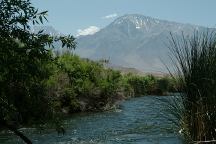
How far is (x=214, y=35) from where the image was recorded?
12.4m

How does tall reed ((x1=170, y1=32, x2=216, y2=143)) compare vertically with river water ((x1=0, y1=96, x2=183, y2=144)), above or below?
above

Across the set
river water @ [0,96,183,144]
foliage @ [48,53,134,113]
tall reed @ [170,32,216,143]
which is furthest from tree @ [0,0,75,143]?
foliage @ [48,53,134,113]

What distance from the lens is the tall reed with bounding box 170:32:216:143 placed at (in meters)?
11.4

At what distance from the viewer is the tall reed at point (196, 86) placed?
11.4 meters

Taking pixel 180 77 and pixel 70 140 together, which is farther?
pixel 70 140

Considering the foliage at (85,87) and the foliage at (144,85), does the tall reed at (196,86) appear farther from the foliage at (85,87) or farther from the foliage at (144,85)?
the foliage at (144,85)

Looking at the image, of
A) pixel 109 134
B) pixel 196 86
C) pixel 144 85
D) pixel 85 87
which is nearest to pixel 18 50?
pixel 196 86

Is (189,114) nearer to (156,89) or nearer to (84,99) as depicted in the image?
(84,99)

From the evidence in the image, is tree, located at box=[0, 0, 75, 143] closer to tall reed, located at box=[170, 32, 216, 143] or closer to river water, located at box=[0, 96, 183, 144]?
tall reed, located at box=[170, 32, 216, 143]

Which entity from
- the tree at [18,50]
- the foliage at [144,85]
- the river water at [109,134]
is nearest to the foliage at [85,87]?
the river water at [109,134]

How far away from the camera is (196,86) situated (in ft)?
38.5

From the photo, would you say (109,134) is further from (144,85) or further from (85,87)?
(144,85)

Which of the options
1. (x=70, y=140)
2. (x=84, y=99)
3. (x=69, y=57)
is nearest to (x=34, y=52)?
(x=70, y=140)

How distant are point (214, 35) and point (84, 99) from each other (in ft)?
92.9
